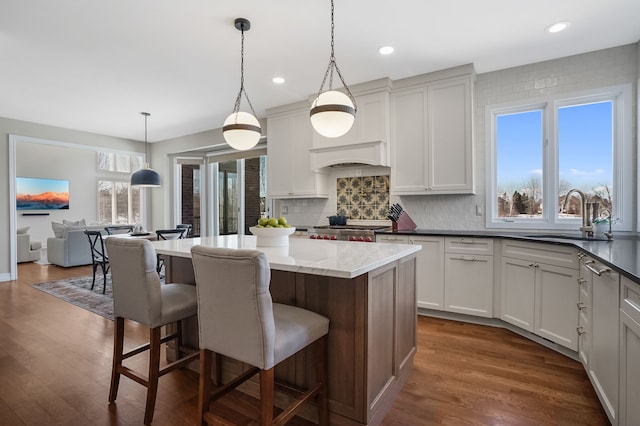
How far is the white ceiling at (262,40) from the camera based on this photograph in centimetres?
256

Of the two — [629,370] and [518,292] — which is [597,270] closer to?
[629,370]

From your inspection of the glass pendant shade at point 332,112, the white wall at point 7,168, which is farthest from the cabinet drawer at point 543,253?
the white wall at point 7,168

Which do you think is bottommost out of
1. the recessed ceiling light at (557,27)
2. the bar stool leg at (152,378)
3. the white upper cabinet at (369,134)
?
the bar stool leg at (152,378)

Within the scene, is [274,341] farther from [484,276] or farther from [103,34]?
[103,34]

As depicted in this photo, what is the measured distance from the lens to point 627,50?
3086 mm

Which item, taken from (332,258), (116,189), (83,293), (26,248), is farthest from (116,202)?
A: (332,258)

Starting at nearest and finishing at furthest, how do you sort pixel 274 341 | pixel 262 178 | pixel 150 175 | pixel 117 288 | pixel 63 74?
pixel 274 341 < pixel 117 288 < pixel 63 74 < pixel 150 175 < pixel 262 178

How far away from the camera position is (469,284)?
336 cm

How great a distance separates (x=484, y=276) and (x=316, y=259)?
2270 mm

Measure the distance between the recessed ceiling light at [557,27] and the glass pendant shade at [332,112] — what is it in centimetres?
196

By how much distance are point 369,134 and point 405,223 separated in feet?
3.76

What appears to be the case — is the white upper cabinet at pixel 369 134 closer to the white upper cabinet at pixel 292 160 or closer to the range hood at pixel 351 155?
the range hood at pixel 351 155

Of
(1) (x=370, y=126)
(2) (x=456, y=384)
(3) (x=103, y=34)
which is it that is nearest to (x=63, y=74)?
(3) (x=103, y=34)

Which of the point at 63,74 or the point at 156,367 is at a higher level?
the point at 63,74
